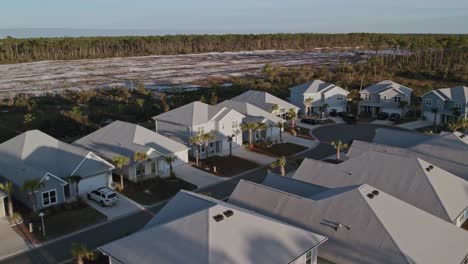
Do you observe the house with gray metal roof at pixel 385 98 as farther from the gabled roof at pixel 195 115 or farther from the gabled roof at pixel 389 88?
the gabled roof at pixel 195 115

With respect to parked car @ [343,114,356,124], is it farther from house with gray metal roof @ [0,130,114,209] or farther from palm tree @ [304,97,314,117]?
house with gray metal roof @ [0,130,114,209]

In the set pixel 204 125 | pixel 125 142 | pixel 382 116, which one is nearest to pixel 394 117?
pixel 382 116

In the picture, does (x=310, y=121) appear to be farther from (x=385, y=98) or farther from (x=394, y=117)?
(x=385, y=98)

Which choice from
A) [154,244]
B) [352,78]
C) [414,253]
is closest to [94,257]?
[154,244]

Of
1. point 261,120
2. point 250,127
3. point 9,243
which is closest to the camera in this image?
point 9,243

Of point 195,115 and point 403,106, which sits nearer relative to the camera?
point 195,115

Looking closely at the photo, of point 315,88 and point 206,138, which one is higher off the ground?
point 315,88

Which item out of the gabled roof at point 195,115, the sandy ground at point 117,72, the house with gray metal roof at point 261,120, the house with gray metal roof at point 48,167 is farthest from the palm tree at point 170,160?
the sandy ground at point 117,72
